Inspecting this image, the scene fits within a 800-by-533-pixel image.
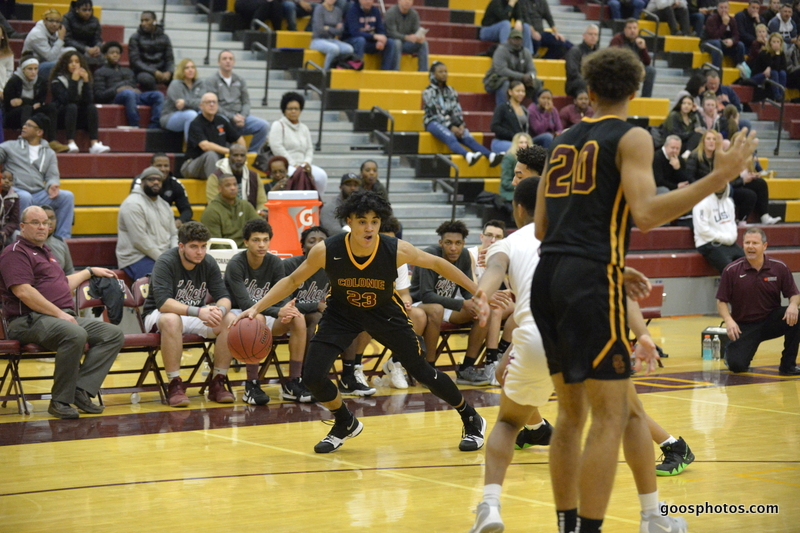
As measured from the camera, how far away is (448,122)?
46.4 feet

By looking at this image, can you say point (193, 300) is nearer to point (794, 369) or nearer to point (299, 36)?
point (794, 369)

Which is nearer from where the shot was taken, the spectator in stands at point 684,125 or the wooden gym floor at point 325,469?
the wooden gym floor at point 325,469

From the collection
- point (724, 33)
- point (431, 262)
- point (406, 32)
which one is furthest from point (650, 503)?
point (724, 33)

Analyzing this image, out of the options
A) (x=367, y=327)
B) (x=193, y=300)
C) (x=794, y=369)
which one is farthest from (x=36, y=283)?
(x=794, y=369)

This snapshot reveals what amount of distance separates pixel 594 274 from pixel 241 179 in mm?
8200

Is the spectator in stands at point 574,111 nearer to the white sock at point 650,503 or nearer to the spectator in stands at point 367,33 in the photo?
the spectator in stands at point 367,33

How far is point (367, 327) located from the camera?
20.9 ft

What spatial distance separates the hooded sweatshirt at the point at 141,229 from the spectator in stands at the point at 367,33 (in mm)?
5304

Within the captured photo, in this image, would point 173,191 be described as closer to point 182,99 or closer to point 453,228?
point 182,99

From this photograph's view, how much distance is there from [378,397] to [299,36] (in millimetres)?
8177

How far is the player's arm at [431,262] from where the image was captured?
20.0 feet

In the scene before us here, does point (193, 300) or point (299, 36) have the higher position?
point (299, 36)

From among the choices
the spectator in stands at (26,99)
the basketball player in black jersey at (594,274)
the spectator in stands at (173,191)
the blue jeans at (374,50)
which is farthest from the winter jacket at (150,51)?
the basketball player in black jersey at (594,274)

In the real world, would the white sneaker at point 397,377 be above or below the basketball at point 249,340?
below
